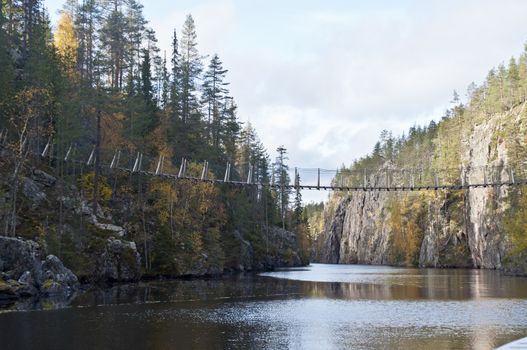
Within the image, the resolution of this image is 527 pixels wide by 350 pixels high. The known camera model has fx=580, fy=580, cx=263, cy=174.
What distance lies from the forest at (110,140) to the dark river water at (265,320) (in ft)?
30.3

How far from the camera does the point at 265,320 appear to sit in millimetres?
25547

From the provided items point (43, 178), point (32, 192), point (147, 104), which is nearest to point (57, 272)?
point (32, 192)

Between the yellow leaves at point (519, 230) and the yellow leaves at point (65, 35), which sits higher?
the yellow leaves at point (65, 35)

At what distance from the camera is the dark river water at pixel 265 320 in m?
19.7

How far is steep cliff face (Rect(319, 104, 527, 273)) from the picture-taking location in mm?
77000

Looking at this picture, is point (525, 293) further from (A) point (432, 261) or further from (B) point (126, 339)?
(A) point (432, 261)

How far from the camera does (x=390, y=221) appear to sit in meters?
120

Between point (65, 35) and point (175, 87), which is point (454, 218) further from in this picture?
point (65, 35)

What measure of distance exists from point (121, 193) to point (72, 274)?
1517cm

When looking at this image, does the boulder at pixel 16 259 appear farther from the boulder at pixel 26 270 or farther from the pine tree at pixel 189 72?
the pine tree at pixel 189 72

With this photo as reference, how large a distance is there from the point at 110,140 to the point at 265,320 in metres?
32.6

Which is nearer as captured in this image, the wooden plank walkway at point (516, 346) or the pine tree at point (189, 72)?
the wooden plank walkway at point (516, 346)

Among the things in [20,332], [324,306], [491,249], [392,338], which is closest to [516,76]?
[491,249]

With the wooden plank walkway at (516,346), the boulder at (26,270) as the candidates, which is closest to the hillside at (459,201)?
the boulder at (26,270)
